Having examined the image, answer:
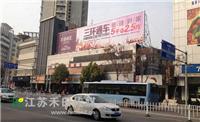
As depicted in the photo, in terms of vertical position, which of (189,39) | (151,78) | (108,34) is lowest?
(151,78)

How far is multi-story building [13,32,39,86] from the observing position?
80.0 meters

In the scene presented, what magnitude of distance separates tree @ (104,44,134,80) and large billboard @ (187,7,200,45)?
887 centimetres

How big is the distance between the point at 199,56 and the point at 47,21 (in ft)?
153

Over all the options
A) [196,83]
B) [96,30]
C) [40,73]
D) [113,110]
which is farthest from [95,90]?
[40,73]

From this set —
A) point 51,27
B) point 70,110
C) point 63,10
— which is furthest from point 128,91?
point 63,10

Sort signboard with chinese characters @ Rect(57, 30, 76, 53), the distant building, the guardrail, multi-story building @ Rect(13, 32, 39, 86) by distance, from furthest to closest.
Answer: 1. multi-story building @ Rect(13, 32, 39, 86)
2. the distant building
3. signboard with chinese characters @ Rect(57, 30, 76, 53)
4. the guardrail

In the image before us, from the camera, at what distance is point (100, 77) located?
5288cm

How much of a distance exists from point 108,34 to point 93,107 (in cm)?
4007

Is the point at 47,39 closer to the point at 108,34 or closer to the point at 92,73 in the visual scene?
the point at 108,34

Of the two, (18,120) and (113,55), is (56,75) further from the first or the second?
(18,120)

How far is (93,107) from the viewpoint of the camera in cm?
1496

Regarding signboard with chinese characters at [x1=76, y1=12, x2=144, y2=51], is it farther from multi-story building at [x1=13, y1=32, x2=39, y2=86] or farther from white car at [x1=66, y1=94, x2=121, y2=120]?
white car at [x1=66, y1=94, x2=121, y2=120]

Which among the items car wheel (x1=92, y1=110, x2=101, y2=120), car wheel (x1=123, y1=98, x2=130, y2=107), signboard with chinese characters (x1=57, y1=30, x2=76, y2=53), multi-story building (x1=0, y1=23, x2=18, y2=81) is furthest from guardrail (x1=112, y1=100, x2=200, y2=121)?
multi-story building (x1=0, y1=23, x2=18, y2=81)

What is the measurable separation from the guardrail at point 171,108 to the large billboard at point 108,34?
22135 mm
